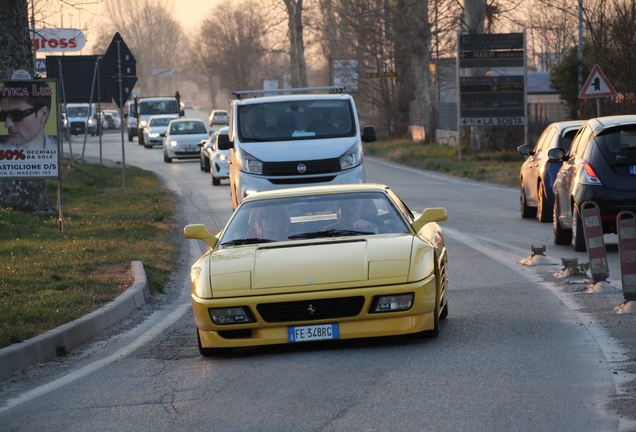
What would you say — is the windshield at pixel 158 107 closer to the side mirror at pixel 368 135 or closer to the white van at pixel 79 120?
the white van at pixel 79 120

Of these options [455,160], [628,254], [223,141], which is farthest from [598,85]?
[628,254]

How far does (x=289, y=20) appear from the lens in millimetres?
67875

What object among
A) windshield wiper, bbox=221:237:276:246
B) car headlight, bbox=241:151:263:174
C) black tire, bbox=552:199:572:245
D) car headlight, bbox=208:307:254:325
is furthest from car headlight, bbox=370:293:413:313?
car headlight, bbox=241:151:263:174

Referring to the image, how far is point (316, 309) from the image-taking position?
8.19 metres

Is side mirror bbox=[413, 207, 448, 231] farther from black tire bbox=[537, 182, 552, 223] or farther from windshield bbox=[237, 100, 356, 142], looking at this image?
black tire bbox=[537, 182, 552, 223]

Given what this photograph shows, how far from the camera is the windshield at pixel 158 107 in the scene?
64438 mm

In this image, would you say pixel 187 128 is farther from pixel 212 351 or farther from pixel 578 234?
pixel 212 351

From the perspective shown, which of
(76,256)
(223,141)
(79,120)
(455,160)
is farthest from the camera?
(79,120)

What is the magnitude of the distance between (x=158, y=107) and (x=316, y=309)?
5761 centimetres

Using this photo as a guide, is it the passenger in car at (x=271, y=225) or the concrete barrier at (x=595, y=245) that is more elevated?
the passenger in car at (x=271, y=225)

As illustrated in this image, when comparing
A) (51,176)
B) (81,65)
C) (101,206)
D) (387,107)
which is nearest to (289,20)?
(387,107)

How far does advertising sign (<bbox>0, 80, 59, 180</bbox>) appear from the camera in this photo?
55.5 feet

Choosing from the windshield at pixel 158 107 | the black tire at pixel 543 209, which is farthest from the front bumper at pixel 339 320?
the windshield at pixel 158 107

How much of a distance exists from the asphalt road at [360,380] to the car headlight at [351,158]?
5.93m
